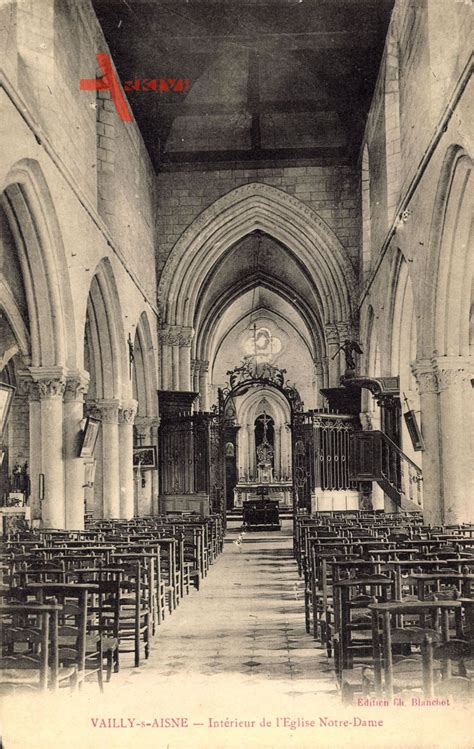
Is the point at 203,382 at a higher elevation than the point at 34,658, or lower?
higher

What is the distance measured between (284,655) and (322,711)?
2109 mm

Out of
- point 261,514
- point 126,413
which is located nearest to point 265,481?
point 261,514

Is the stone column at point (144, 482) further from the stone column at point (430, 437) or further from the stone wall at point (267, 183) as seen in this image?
the stone column at point (430, 437)

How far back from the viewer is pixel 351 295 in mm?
24000

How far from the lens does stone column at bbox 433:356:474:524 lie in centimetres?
1312

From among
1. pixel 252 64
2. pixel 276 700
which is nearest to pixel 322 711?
pixel 276 700

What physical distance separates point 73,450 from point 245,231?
1234 centimetres

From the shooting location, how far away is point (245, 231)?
969 inches

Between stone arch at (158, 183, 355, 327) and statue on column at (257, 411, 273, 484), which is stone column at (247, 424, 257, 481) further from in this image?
stone arch at (158, 183, 355, 327)

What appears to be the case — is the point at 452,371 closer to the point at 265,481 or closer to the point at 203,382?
the point at 203,382

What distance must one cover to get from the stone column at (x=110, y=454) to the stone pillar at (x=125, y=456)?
480mm

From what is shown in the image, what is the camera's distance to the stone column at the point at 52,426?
13.3m

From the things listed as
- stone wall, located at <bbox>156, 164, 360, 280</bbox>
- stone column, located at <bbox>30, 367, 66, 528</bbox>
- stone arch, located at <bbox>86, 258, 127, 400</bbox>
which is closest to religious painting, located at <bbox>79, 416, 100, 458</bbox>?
stone column, located at <bbox>30, 367, 66, 528</bbox>

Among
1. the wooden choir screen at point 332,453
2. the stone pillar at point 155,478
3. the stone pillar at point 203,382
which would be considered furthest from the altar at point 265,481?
the wooden choir screen at point 332,453
